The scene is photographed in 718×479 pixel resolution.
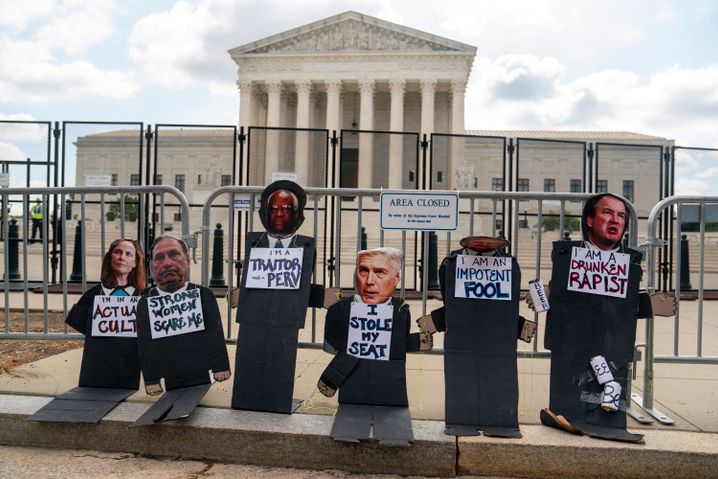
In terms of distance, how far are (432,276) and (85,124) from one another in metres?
7.60

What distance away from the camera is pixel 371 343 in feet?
9.91

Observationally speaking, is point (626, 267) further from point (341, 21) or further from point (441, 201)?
point (341, 21)

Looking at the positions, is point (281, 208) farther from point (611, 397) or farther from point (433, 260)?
point (433, 260)

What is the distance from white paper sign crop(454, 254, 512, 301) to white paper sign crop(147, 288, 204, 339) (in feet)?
5.31

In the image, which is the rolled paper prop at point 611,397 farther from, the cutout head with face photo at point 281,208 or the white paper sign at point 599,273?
the cutout head with face photo at point 281,208

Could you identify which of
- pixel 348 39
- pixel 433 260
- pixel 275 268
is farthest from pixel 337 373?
pixel 348 39

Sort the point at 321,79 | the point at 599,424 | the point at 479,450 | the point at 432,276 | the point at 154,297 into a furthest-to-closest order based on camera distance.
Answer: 1. the point at 321,79
2. the point at 432,276
3. the point at 154,297
4. the point at 599,424
5. the point at 479,450

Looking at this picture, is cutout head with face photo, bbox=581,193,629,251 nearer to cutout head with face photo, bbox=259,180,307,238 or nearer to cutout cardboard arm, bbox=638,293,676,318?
cutout cardboard arm, bbox=638,293,676,318

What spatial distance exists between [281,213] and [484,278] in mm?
1281

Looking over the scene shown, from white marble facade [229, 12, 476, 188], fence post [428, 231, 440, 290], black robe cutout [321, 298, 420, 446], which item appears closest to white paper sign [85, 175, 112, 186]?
fence post [428, 231, 440, 290]

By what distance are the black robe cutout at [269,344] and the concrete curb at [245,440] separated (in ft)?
0.33

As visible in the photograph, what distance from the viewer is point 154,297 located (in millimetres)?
3203

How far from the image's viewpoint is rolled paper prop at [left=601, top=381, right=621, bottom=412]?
2816 mm

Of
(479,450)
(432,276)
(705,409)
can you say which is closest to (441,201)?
(479,450)
